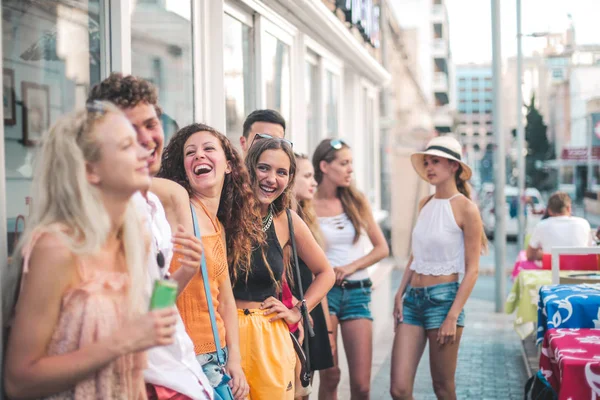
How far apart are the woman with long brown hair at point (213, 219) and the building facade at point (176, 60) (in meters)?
0.58

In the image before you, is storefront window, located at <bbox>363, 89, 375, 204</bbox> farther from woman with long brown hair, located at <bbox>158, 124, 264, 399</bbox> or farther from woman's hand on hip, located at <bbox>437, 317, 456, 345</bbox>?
woman with long brown hair, located at <bbox>158, 124, 264, 399</bbox>

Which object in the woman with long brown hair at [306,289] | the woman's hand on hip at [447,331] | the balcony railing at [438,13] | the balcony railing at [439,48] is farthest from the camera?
the balcony railing at [438,13]

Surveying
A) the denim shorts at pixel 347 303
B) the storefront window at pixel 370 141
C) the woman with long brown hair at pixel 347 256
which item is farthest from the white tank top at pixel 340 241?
the storefront window at pixel 370 141

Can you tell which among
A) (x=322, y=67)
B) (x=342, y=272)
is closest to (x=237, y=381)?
(x=342, y=272)

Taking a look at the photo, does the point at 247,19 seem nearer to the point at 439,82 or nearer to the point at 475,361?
the point at 475,361

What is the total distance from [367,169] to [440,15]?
55.5m

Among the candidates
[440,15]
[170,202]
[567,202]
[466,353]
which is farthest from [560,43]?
[440,15]

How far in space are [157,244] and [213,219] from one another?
26.0 inches

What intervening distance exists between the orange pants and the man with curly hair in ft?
2.62

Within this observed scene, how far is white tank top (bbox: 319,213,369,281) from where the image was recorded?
522cm

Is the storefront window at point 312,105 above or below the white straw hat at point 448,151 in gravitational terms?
above

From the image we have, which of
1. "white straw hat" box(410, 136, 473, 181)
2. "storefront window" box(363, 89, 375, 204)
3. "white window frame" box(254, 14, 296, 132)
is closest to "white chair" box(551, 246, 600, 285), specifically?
"white straw hat" box(410, 136, 473, 181)

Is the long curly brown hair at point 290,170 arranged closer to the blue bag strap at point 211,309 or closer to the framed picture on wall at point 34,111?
the blue bag strap at point 211,309

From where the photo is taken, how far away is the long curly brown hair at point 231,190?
304cm
